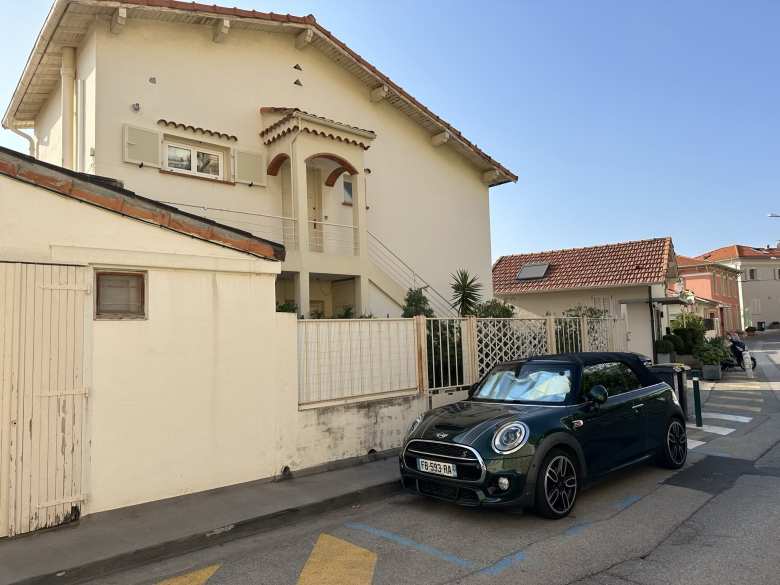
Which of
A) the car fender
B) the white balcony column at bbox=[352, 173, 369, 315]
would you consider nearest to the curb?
the car fender

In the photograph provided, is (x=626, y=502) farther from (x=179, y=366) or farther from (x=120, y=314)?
(x=120, y=314)

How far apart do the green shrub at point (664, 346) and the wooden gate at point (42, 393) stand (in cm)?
1719

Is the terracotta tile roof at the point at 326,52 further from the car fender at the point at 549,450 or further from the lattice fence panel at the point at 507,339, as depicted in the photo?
the car fender at the point at 549,450

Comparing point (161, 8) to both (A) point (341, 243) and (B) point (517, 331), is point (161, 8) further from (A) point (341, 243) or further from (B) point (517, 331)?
(B) point (517, 331)

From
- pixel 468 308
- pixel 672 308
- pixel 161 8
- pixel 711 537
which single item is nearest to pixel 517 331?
pixel 468 308

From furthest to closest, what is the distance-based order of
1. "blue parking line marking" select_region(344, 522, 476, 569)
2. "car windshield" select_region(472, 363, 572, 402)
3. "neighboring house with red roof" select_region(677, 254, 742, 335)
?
1. "neighboring house with red roof" select_region(677, 254, 742, 335)
2. "car windshield" select_region(472, 363, 572, 402)
3. "blue parking line marking" select_region(344, 522, 476, 569)

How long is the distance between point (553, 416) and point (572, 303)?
50.2 feet

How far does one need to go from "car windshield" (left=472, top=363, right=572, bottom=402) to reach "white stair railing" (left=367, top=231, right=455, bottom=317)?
6.34 metres

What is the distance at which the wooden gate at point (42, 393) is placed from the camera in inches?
186

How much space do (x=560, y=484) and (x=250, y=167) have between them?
890 centimetres

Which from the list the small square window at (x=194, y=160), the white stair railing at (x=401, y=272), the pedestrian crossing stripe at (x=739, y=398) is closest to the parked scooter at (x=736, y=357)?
the pedestrian crossing stripe at (x=739, y=398)

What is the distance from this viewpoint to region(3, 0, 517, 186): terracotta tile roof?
32.6 ft

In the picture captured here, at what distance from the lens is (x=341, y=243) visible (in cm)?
1242

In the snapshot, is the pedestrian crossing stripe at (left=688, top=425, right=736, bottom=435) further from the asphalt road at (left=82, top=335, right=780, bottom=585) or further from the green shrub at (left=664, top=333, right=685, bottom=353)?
the green shrub at (left=664, top=333, right=685, bottom=353)
